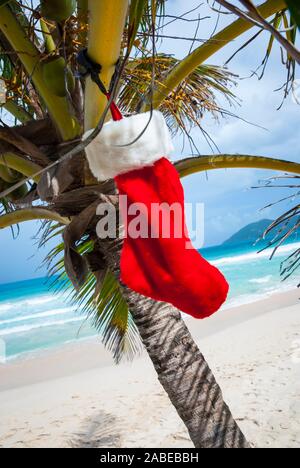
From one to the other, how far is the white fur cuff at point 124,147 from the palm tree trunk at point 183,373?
415mm

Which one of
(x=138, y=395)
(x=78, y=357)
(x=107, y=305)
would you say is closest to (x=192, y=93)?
(x=107, y=305)

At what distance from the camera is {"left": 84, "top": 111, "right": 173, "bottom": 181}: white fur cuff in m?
1.26

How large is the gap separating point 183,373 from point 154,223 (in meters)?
0.70

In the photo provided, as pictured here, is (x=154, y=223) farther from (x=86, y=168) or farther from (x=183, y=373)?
(x=183, y=373)

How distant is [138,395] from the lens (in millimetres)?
4754

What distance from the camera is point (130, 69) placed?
6.77 feet

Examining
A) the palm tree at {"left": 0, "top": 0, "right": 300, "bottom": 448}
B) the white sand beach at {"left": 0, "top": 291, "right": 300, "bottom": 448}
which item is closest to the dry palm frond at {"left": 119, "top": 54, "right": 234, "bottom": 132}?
the palm tree at {"left": 0, "top": 0, "right": 300, "bottom": 448}

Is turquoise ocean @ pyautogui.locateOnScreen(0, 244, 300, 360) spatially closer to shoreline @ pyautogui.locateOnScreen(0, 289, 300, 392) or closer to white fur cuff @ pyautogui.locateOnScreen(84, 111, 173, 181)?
shoreline @ pyautogui.locateOnScreen(0, 289, 300, 392)

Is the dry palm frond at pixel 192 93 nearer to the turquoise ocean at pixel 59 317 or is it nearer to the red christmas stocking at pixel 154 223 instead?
the red christmas stocking at pixel 154 223

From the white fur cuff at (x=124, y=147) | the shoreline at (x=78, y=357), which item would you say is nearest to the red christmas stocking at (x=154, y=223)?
the white fur cuff at (x=124, y=147)

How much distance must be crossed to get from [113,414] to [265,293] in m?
9.59

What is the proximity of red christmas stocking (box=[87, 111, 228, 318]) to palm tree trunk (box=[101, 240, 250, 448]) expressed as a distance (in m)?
0.42
